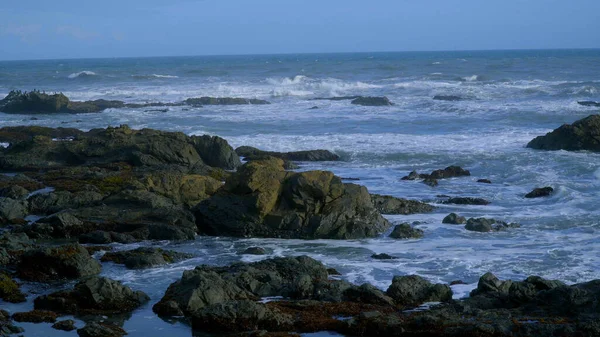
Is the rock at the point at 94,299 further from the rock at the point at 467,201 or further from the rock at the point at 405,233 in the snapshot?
the rock at the point at 467,201

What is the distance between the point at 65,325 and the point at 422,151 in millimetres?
21059

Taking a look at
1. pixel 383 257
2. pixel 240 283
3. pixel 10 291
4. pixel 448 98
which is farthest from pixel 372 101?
pixel 10 291

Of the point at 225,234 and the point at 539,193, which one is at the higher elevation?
the point at 539,193

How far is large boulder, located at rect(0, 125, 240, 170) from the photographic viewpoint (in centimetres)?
2505

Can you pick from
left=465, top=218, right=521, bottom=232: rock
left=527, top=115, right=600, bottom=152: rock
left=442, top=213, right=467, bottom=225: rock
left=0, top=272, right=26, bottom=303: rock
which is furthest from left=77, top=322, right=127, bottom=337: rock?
left=527, top=115, right=600, bottom=152: rock

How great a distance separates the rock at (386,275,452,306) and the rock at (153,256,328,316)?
4.23ft

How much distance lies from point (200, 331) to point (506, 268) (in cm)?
617

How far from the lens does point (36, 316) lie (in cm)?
1105

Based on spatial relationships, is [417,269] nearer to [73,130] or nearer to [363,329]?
[363,329]

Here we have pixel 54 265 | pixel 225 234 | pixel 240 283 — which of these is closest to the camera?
pixel 240 283

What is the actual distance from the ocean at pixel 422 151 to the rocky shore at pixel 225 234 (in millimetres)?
460

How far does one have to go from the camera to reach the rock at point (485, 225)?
17125 millimetres

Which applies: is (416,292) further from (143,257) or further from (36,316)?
(36,316)

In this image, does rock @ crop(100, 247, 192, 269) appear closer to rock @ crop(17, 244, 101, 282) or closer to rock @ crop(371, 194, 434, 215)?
rock @ crop(17, 244, 101, 282)
